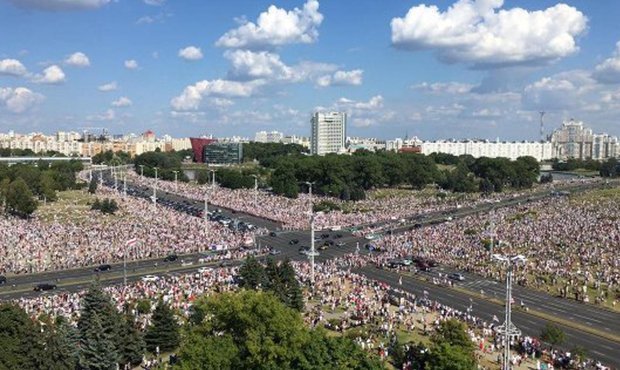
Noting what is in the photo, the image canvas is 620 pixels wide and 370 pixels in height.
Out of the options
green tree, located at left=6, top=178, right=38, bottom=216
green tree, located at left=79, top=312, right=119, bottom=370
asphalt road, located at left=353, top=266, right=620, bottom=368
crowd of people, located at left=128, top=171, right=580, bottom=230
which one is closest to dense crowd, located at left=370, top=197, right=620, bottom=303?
asphalt road, located at left=353, top=266, right=620, bottom=368

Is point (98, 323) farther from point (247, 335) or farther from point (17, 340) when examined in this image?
point (247, 335)

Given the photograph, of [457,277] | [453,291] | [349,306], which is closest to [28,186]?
[349,306]

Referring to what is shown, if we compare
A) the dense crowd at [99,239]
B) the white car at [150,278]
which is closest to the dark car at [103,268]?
the dense crowd at [99,239]

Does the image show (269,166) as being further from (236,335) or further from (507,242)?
(236,335)

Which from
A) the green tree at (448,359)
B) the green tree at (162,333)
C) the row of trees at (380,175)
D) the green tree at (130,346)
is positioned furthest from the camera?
the row of trees at (380,175)

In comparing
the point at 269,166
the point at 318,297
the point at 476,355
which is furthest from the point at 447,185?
the point at 476,355

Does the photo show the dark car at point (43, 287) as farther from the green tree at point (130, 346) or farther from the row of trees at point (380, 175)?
the row of trees at point (380, 175)
